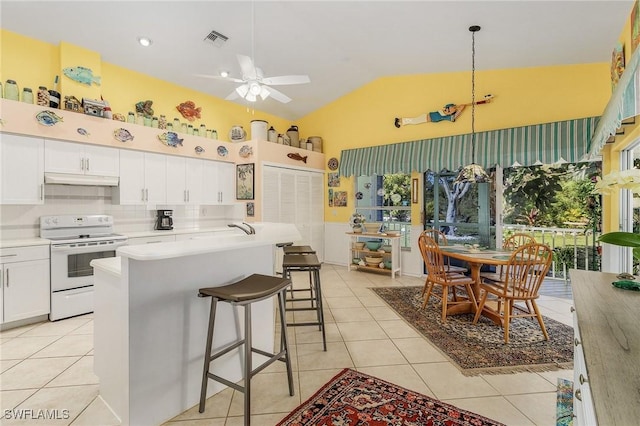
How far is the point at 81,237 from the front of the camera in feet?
12.3

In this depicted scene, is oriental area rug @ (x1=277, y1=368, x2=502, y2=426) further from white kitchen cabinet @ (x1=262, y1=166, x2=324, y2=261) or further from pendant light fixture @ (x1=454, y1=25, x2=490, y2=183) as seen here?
white kitchen cabinet @ (x1=262, y1=166, x2=324, y2=261)

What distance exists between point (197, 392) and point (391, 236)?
13.3ft

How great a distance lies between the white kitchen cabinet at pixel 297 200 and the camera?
544 centimetres

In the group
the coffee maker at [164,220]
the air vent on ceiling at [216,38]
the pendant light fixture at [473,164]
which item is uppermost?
the air vent on ceiling at [216,38]

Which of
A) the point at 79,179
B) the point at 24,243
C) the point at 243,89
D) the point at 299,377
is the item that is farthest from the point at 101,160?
the point at 299,377

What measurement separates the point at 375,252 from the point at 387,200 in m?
1.07

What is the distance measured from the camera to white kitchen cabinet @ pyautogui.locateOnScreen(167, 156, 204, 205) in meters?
4.64

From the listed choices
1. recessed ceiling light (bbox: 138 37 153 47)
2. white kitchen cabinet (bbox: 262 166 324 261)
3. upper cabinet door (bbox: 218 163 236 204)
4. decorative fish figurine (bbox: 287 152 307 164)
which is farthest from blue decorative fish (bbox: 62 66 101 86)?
decorative fish figurine (bbox: 287 152 307 164)

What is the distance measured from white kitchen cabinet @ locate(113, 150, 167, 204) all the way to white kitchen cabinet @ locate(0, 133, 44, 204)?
32.7 inches

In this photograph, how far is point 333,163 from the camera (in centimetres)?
650

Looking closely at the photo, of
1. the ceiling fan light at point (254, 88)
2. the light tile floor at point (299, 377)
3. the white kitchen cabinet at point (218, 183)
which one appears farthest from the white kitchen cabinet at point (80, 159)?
the ceiling fan light at point (254, 88)

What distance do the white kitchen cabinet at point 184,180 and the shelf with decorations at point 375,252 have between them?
9.18ft

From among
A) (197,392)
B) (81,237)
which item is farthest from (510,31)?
(81,237)

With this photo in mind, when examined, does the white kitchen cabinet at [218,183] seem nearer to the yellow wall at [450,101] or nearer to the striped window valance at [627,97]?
the yellow wall at [450,101]
